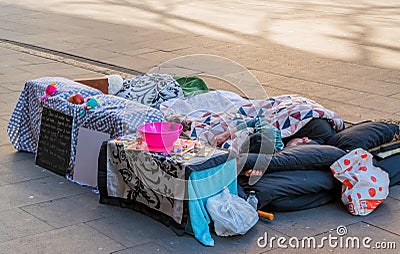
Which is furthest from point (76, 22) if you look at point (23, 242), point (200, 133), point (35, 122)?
point (23, 242)

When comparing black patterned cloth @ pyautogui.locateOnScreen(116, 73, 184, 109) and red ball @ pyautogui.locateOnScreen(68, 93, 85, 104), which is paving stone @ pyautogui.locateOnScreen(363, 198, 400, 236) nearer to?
black patterned cloth @ pyautogui.locateOnScreen(116, 73, 184, 109)

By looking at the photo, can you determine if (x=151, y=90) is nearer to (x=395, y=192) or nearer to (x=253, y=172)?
(x=253, y=172)

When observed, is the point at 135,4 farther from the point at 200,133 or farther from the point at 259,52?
the point at 200,133

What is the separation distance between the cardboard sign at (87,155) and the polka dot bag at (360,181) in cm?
158

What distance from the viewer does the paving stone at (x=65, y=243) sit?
4008 millimetres

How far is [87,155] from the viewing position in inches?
194

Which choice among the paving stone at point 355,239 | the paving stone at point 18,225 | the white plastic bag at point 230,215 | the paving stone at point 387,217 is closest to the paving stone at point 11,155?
the paving stone at point 18,225

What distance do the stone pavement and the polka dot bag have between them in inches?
3.2

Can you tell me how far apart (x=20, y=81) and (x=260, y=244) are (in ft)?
14.9

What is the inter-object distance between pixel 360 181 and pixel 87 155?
1.83 meters

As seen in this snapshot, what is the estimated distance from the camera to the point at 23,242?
4.09 metres

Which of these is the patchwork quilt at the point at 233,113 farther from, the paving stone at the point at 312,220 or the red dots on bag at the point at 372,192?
the red dots on bag at the point at 372,192

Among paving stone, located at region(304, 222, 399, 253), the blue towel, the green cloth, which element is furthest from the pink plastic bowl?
the green cloth

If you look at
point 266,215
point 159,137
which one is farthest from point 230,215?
point 159,137
